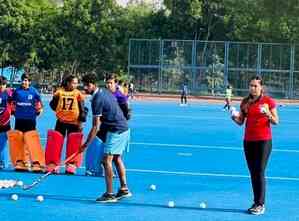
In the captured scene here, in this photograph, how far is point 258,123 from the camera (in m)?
9.70

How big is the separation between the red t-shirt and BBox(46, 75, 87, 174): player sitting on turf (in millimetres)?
4255

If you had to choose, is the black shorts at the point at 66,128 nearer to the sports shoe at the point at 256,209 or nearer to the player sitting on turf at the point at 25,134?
the player sitting on turf at the point at 25,134

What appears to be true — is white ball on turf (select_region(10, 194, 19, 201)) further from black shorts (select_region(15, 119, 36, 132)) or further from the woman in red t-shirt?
the woman in red t-shirt

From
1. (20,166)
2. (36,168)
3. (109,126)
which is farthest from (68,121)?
(109,126)

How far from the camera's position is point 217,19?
211ft

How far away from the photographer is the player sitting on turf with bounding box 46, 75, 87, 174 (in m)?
13.0

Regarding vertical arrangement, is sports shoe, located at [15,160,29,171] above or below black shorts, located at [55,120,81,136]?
below

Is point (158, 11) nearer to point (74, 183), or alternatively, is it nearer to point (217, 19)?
point (217, 19)

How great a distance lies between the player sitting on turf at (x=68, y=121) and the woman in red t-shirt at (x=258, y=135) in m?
4.26

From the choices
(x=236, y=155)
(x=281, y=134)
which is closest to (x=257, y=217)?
(x=236, y=155)

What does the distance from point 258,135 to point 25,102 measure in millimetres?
5398

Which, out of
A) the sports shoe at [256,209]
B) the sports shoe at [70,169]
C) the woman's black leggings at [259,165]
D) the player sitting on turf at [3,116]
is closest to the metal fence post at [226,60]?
the player sitting on turf at [3,116]

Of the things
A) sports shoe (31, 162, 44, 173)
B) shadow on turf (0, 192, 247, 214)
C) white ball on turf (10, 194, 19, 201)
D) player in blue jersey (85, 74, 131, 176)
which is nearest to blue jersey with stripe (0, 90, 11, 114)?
sports shoe (31, 162, 44, 173)

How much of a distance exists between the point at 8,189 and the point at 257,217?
4.12 m
